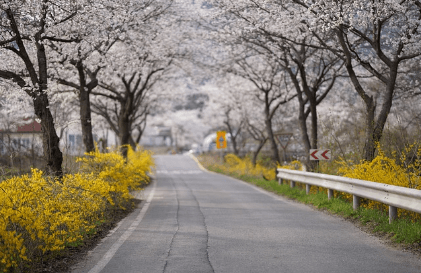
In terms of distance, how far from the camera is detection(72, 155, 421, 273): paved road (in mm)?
6555

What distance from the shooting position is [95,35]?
14.4 metres

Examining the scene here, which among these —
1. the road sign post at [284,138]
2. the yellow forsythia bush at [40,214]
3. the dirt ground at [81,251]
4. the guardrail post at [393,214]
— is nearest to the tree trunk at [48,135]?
the yellow forsythia bush at [40,214]

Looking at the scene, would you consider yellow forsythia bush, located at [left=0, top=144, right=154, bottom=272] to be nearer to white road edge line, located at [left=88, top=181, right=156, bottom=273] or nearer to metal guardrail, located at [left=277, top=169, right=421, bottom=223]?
white road edge line, located at [left=88, top=181, right=156, bottom=273]

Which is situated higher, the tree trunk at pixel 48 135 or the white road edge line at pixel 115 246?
the tree trunk at pixel 48 135

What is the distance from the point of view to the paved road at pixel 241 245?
258 inches

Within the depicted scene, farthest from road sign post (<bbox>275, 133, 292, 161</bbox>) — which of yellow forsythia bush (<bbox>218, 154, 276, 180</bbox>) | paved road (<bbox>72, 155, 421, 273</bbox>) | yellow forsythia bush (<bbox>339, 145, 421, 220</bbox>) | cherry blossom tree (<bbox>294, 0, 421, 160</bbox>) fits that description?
paved road (<bbox>72, 155, 421, 273</bbox>)

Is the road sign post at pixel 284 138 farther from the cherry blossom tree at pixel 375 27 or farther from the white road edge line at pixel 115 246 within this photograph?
the white road edge line at pixel 115 246

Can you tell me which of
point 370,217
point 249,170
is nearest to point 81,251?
point 370,217

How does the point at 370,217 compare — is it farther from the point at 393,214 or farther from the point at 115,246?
the point at 115,246

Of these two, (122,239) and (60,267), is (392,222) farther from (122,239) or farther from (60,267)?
(60,267)

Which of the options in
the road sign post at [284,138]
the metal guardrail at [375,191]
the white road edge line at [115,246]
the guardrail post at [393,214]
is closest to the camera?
the white road edge line at [115,246]

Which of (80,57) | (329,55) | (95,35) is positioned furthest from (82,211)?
(329,55)

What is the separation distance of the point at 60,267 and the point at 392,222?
585 cm

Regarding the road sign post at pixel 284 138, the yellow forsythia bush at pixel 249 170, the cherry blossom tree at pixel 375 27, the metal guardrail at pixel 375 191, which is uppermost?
the cherry blossom tree at pixel 375 27
